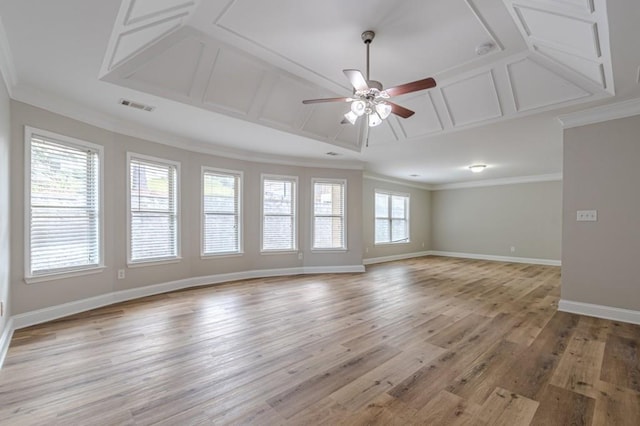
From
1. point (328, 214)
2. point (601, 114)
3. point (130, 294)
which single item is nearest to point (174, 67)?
point (130, 294)

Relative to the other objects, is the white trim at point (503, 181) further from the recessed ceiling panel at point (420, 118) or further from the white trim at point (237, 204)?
the white trim at point (237, 204)

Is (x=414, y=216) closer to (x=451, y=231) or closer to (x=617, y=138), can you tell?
(x=451, y=231)

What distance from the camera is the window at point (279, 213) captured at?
6.01m

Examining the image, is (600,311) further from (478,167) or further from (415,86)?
(478,167)

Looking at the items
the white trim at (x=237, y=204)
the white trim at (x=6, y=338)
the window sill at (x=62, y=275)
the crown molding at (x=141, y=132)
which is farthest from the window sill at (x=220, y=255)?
the white trim at (x=6, y=338)

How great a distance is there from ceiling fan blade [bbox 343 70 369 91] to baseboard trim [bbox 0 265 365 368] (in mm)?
3640

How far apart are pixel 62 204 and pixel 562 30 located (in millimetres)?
5365

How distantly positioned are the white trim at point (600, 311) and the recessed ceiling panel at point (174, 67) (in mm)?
5346

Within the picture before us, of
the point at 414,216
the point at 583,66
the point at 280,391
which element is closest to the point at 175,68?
the point at 280,391

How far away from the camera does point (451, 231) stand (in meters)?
9.81

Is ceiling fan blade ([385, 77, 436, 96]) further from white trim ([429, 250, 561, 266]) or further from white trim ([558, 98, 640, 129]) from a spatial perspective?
white trim ([429, 250, 561, 266])

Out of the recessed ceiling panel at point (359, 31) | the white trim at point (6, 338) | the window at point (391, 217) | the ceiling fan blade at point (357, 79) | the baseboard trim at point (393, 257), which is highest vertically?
the recessed ceiling panel at point (359, 31)

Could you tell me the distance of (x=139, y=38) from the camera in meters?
2.55

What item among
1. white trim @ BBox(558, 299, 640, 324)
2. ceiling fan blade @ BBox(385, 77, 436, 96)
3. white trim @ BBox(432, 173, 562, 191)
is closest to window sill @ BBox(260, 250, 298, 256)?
ceiling fan blade @ BBox(385, 77, 436, 96)
